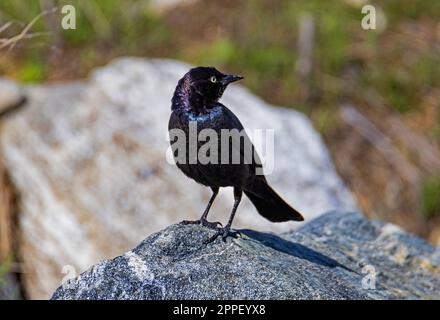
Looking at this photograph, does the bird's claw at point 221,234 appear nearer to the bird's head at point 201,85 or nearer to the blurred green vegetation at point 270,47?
the bird's head at point 201,85

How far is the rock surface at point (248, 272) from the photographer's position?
14.0 ft

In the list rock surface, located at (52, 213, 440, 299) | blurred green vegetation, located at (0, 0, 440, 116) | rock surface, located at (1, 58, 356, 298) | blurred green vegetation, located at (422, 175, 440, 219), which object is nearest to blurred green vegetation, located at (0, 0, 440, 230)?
blurred green vegetation, located at (0, 0, 440, 116)

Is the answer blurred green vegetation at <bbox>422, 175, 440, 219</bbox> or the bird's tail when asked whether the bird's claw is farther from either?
blurred green vegetation at <bbox>422, 175, 440, 219</bbox>

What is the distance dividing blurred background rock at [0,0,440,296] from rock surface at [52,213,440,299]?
364 centimetres

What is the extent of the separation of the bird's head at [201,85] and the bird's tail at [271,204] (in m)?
0.70

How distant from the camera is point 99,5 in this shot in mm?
10250

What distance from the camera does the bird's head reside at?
15.3 ft

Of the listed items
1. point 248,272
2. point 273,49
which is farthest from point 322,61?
point 248,272

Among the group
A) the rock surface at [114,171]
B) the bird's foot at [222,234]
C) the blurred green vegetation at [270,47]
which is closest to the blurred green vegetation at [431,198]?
the blurred green vegetation at [270,47]

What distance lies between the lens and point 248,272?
14.3 ft

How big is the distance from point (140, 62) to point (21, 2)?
8.04ft

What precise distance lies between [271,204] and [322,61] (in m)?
5.22
